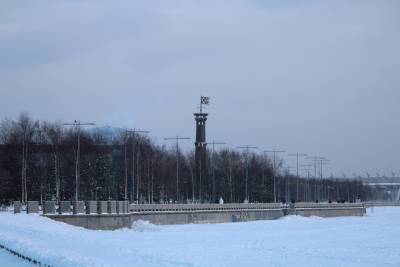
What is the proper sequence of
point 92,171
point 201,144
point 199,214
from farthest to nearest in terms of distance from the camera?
point 201,144
point 92,171
point 199,214

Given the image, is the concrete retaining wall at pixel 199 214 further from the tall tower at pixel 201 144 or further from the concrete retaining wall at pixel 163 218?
the tall tower at pixel 201 144

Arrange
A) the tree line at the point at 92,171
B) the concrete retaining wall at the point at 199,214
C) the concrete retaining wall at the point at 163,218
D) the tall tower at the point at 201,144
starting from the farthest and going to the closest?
the tall tower at the point at 201,144 → the tree line at the point at 92,171 → the concrete retaining wall at the point at 199,214 → the concrete retaining wall at the point at 163,218

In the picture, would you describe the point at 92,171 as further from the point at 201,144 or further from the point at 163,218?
the point at 201,144

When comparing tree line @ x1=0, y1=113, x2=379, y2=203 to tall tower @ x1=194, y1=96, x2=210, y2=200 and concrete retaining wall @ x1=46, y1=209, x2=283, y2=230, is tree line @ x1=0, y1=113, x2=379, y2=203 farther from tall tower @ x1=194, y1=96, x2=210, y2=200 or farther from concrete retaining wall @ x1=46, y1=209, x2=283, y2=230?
concrete retaining wall @ x1=46, y1=209, x2=283, y2=230

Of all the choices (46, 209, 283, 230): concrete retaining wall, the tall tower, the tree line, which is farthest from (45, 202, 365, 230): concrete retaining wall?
the tall tower

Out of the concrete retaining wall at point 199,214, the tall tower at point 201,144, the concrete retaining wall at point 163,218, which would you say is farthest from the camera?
the tall tower at point 201,144

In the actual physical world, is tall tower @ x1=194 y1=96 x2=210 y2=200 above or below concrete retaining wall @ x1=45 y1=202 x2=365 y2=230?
above

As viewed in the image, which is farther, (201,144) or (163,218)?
(201,144)

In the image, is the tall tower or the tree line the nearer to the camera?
the tree line

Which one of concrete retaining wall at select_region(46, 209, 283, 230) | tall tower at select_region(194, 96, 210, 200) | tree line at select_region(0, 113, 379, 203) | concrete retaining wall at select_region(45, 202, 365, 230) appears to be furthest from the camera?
tall tower at select_region(194, 96, 210, 200)

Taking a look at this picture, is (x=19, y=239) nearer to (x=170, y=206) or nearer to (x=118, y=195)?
(x=170, y=206)

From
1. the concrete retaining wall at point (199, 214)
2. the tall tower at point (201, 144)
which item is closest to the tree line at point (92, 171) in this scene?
the tall tower at point (201, 144)

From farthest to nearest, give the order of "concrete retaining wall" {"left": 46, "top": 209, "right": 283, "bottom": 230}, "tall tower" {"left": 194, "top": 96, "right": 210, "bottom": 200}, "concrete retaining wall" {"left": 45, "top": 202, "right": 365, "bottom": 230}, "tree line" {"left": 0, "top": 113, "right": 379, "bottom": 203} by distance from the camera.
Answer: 1. "tall tower" {"left": 194, "top": 96, "right": 210, "bottom": 200}
2. "tree line" {"left": 0, "top": 113, "right": 379, "bottom": 203}
3. "concrete retaining wall" {"left": 45, "top": 202, "right": 365, "bottom": 230}
4. "concrete retaining wall" {"left": 46, "top": 209, "right": 283, "bottom": 230}

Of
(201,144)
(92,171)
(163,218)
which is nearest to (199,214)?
(163,218)
